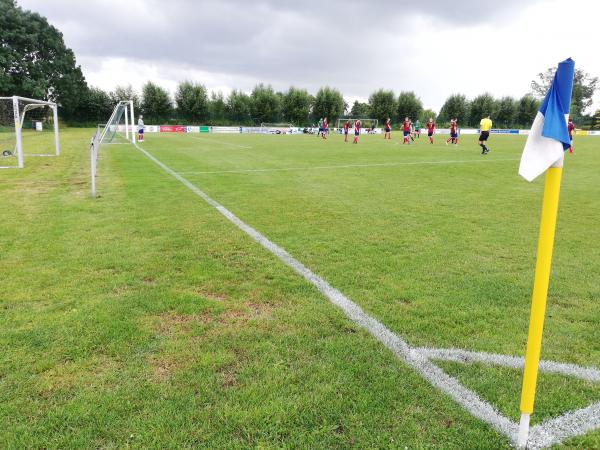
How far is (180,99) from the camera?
68250 millimetres

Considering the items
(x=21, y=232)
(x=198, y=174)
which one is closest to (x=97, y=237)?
(x=21, y=232)

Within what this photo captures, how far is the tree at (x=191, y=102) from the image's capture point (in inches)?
2675

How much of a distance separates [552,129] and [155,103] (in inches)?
2791

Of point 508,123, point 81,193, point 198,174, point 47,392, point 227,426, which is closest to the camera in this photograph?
point 227,426

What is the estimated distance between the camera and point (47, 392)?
2.74m

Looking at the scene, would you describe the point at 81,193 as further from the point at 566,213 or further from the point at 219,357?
the point at 566,213

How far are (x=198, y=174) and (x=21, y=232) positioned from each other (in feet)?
22.9

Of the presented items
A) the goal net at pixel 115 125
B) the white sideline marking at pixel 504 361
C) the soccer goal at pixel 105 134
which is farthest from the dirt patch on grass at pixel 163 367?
the goal net at pixel 115 125

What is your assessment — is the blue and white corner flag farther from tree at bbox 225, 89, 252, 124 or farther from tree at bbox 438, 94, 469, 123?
tree at bbox 438, 94, 469, 123

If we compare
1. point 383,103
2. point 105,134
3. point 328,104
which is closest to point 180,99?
point 328,104

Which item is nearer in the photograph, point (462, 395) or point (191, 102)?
point (462, 395)

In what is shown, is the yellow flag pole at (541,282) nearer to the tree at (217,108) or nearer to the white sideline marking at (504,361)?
the white sideline marking at (504,361)

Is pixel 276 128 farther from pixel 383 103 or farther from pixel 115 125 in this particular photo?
pixel 115 125

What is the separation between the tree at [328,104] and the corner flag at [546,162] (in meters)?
78.3
